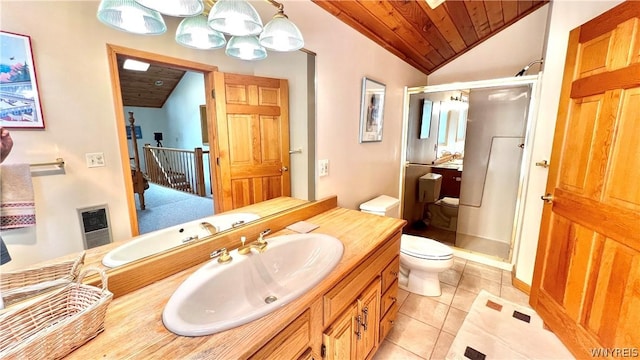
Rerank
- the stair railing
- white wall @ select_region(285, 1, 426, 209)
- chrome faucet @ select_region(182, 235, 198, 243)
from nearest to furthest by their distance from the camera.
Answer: the stair railing, chrome faucet @ select_region(182, 235, 198, 243), white wall @ select_region(285, 1, 426, 209)

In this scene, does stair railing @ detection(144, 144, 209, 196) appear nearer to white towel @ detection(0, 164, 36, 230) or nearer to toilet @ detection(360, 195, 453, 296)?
white towel @ detection(0, 164, 36, 230)

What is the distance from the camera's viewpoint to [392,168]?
2854mm

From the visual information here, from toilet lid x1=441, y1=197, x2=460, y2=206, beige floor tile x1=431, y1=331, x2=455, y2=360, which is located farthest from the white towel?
toilet lid x1=441, y1=197, x2=460, y2=206

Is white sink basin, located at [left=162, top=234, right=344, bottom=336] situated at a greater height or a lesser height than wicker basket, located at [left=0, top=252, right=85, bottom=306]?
lesser

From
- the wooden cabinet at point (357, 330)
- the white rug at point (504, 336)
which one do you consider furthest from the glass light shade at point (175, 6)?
the white rug at point (504, 336)

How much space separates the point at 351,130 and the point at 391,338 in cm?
152

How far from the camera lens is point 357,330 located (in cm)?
118

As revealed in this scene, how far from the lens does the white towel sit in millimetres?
653

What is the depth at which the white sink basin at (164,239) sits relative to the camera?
906 millimetres

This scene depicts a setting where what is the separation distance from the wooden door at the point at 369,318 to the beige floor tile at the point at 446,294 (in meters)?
0.96

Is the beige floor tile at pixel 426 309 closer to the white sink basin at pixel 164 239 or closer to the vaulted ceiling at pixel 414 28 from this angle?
the white sink basin at pixel 164 239

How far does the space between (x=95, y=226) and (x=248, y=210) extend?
0.64 m

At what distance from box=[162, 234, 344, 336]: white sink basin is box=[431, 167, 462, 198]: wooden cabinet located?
7.84 feet

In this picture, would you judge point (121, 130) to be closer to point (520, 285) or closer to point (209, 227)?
point (209, 227)
